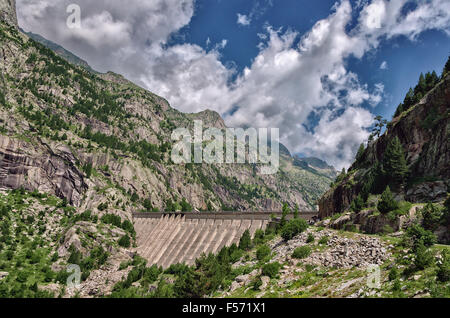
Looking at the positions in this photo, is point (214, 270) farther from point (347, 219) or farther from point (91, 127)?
point (91, 127)

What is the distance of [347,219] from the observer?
53.7 metres

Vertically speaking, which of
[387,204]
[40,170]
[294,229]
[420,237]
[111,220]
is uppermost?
[40,170]

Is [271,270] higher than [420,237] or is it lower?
lower

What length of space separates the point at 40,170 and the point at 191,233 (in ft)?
217

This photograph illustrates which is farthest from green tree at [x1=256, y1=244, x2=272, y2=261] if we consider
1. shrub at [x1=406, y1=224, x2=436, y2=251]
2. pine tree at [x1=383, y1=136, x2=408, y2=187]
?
pine tree at [x1=383, y1=136, x2=408, y2=187]

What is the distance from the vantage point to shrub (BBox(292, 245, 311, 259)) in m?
37.6

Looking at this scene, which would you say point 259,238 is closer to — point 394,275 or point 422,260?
point 394,275

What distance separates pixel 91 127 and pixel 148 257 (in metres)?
114

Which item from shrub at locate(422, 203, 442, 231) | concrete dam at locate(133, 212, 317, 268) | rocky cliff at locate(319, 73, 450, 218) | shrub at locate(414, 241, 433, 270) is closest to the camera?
shrub at locate(414, 241, 433, 270)

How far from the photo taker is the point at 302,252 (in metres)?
37.9

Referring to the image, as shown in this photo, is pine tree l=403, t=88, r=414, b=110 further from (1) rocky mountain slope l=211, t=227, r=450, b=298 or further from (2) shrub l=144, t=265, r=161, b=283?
(2) shrub l=144, t=265, r=161, b=283

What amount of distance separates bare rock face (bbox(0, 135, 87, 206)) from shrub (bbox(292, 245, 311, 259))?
10313 centimetres

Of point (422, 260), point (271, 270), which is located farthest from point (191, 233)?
point (422, 260)
